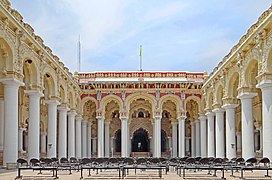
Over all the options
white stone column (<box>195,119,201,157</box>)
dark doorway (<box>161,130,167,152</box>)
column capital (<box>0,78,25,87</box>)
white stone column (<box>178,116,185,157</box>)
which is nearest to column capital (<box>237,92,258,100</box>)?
column capital (<box>0,78,25,87</box>)

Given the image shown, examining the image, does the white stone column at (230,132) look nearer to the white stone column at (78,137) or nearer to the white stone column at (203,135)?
the white stone column at (203,135)

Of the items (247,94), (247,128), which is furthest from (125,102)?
(247,94)

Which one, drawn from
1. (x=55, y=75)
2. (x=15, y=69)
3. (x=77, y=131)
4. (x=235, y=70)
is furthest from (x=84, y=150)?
(x=15, y=69)

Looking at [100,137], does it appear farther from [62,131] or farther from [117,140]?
[117,140]

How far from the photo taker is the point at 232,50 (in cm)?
2434

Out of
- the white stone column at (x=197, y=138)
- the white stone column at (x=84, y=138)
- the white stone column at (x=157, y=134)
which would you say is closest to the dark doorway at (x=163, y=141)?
the white stone column at (x=197, y=138)

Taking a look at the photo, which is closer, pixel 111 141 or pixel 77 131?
pixel 77 131

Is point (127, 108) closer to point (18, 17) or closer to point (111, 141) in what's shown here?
point (111, 141)

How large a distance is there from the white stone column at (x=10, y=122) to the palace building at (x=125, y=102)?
0.13 ft

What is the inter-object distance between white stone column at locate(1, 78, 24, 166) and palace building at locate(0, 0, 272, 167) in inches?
1.5

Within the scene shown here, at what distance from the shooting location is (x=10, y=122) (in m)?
18.3

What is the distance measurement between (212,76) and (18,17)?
1490cm

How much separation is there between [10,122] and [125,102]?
698 inches

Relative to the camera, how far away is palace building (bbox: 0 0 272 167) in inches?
725
